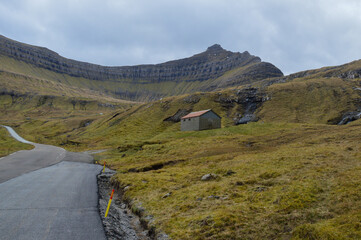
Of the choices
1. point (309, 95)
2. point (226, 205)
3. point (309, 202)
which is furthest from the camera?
point (309, 95)

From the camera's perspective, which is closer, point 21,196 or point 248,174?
point 21,196

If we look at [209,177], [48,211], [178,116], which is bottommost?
[209,177]

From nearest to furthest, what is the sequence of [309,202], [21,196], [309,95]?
[309,202]
[21,196]
[309,95]

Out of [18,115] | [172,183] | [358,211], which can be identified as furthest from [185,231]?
[18,115]

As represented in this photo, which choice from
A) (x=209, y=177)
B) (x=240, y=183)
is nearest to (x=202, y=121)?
(x=209, y=177)

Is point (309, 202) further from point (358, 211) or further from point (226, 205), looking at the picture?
point (226, 205)

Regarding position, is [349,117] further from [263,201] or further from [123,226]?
[123,226]

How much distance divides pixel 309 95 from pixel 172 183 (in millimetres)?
105308

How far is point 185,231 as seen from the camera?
1024cm

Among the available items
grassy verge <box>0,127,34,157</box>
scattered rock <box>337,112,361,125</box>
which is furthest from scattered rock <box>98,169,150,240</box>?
scattered rock <box>337,112,361,125</box>

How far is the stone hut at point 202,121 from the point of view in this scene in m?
74.3

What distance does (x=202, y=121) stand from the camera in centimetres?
7456

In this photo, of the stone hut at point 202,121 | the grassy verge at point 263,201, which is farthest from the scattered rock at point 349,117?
the grassy verge at point 263,201

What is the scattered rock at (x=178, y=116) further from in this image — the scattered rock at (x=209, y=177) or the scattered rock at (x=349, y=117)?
the scattered rock at (x=209, y=177)
